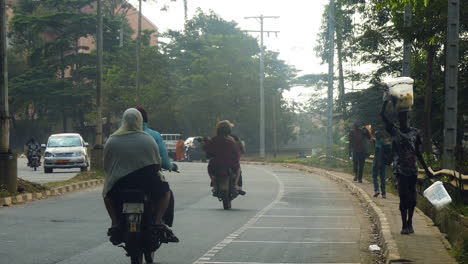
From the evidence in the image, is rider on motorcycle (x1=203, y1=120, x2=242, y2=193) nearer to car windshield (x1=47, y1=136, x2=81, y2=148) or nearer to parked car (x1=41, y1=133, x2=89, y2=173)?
parked car (x1=41, y1=133, x2=89, y2=173)

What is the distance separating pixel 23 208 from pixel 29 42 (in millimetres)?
64148

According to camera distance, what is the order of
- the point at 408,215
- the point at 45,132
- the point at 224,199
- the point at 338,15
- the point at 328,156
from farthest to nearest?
the point at 45,132, the point at 338,15, the point at 328,156, the point at 224,199, the point at 408,215

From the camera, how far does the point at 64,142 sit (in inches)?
1527

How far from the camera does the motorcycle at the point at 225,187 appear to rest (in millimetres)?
18859

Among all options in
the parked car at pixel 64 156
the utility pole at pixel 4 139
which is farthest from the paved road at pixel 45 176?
the utility pole at pixel 4 139

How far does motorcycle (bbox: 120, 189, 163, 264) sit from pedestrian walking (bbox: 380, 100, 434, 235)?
4360 mm

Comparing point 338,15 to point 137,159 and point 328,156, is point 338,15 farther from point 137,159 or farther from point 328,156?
point 137,159

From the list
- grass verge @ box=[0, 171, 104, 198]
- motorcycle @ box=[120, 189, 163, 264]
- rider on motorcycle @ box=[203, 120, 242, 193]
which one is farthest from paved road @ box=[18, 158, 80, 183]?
motorcycle @ box=[120, 189, 163, 264]

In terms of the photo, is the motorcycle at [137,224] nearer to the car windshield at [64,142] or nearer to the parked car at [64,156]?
the parked car at [64,156]

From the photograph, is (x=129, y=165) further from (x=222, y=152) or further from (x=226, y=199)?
(x=222, y=152)

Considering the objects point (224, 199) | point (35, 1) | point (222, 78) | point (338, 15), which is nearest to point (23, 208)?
point (224, 199)

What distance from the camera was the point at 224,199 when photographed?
61.8ft

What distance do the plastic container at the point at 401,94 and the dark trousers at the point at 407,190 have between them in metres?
0.98

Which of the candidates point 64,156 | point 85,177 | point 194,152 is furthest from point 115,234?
point 194,152
